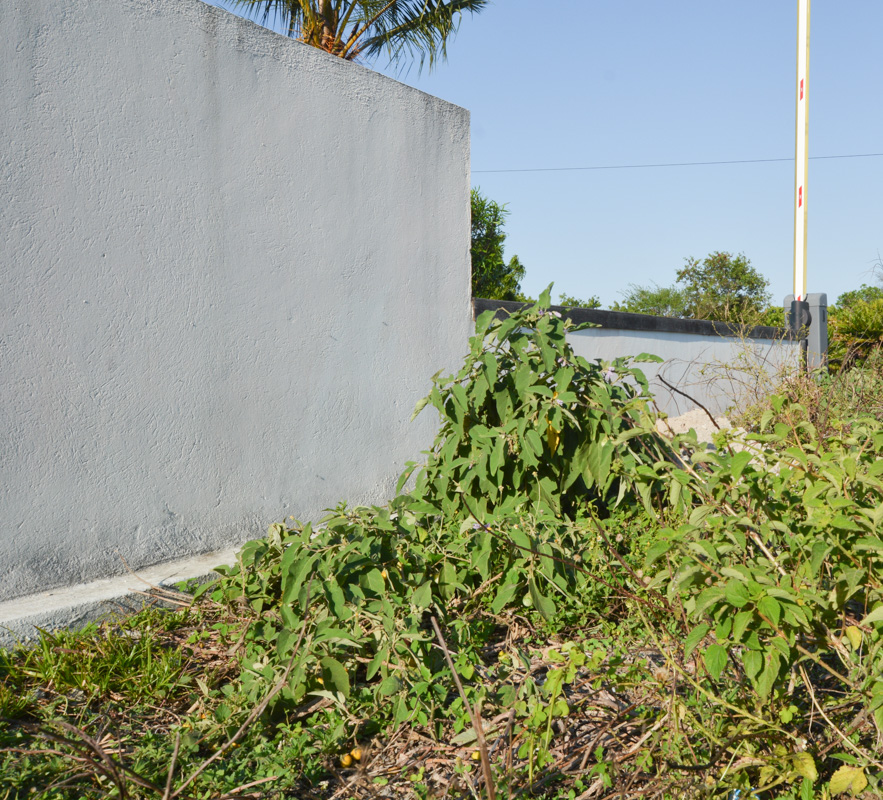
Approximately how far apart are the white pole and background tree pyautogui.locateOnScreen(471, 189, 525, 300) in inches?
150

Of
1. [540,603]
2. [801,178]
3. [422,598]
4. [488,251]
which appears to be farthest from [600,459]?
[488,251]

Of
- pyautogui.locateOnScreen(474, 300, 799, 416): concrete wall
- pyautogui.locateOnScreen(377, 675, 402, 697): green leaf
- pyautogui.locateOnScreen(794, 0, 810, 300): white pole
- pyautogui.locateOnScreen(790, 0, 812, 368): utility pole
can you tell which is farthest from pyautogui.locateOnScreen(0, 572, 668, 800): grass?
pyautogui.locateOnScreen(794, 0, 810, 300): white pole

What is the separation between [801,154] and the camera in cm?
689

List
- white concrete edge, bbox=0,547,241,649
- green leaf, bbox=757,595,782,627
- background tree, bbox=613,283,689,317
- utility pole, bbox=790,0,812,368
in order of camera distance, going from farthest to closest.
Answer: background tree, bbox=613,283,689,317 < utility pole, bbox=790,0,812,368 < white concrete edge, bbox=0,547,241,649 < green leaf, bbox=757,595,782,627

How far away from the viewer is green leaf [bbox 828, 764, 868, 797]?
5.03ft

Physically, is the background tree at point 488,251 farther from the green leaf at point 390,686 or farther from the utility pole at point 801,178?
the green leaf at point 390,686

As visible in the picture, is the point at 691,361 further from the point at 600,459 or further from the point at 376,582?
the point at 376,582

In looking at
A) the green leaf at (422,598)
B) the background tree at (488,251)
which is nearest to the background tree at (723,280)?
the background tree at (488,251)

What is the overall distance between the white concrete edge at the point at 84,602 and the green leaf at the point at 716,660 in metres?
2.10

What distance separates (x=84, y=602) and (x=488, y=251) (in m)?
8.18

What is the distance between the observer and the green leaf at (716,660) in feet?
5.05

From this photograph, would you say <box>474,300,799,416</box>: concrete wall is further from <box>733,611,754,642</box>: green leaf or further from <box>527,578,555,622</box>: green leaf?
<box>733,611,754,642</box>: green leaf

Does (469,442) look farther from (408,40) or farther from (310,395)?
(408,40)

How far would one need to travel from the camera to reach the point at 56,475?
285 centimetres
